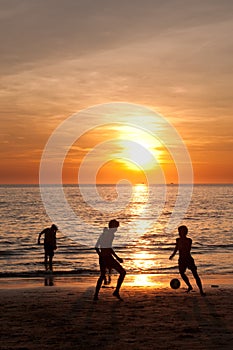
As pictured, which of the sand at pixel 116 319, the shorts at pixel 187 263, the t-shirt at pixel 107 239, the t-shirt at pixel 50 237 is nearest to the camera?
the sand at pixel 116 319

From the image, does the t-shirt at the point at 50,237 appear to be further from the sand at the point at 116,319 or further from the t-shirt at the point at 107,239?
the t-shirt at the point at 107,239

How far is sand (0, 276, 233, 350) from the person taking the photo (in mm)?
9445

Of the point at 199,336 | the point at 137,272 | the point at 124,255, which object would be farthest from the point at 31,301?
the point at 124,255

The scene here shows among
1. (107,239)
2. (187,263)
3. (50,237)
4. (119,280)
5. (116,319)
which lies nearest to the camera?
(116,319)

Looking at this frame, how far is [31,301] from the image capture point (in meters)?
14.1

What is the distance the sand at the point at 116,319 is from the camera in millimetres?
9445

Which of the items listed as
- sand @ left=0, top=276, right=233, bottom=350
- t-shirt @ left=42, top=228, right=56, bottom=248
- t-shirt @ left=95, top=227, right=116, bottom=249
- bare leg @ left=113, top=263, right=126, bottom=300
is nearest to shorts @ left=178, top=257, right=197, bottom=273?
sand @ left=0, top=276, right=233, bottom=350

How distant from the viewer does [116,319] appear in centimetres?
1137

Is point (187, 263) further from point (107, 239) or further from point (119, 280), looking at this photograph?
point (107, 239)

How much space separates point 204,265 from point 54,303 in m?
15.6

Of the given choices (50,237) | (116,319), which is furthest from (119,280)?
(50,237)

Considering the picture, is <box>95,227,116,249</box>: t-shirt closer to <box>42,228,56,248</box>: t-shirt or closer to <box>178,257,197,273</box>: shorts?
<box>178,257,197,273</box>: shorts

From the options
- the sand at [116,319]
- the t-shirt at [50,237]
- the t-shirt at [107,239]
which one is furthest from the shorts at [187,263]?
the t-shirt at [50,237]

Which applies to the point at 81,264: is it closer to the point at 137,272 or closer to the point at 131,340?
the point at 137,272
